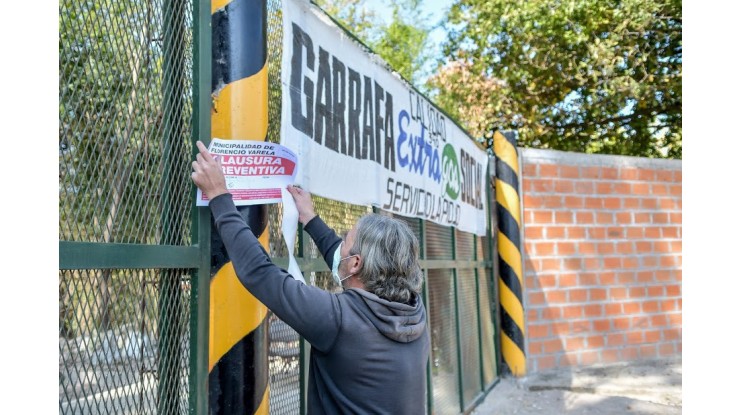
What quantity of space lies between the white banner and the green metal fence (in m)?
0.24

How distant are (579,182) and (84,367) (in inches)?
267

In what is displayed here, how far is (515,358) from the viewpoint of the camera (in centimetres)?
696

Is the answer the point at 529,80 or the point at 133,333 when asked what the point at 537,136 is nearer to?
the point at 529,80

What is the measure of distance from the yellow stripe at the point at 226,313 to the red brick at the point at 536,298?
5554 millimetres

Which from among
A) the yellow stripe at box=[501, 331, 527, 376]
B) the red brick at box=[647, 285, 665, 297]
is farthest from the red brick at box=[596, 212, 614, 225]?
the yellow stripe at box=[501, 331, 527, 376]

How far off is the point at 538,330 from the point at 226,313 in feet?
18.6

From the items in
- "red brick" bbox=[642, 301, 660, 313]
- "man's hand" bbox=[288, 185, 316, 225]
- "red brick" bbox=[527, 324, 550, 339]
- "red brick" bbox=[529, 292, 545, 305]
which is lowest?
"red brick" bbox=[527, 324, 550, 339]

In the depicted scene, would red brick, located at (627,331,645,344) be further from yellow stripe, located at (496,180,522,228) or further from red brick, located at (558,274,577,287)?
yellow stripe, located at (496,180,522,228)

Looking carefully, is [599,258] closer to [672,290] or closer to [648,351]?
[672,290]

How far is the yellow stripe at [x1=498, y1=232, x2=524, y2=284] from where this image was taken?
705cm

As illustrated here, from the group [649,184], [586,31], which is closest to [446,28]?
[586,31]

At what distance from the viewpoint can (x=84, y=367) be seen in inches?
67.2

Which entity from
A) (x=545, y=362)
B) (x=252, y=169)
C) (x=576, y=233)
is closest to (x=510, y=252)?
(x=576, y=233)

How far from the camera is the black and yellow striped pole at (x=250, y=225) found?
7.19 ft
